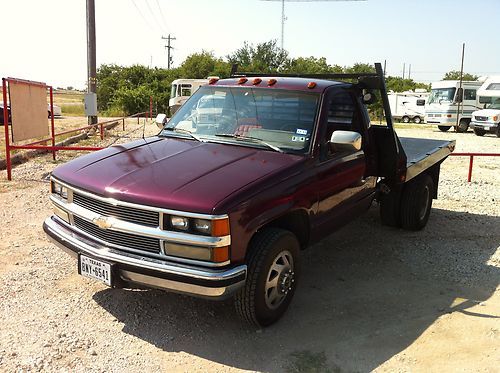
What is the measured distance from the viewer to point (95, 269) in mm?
3484

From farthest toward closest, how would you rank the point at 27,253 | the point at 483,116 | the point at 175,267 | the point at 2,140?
1. the point at 483,116
2. the point at 2,140
3. the point at 27,253
4. the point at 175,267

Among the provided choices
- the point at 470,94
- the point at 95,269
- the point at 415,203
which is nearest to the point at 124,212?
the point at 95,269

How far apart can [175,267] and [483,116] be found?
79.3 feet

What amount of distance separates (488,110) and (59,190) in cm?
2472

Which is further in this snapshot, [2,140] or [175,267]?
[2,140]

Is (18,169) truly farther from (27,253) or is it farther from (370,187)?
(370,187)

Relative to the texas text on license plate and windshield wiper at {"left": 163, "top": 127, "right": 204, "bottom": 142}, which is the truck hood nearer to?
windshield wiper at {"left": 163, "top": 127, "right": 204, "bottom": 142}

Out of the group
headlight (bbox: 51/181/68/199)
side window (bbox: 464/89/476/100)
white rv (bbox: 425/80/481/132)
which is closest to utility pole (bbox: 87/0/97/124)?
headlight (bbox: 51/181/68/199)

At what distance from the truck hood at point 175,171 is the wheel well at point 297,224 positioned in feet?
1.40

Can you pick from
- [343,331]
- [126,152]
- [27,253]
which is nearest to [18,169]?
[27,253]

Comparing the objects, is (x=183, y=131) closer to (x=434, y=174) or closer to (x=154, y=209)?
(x=154, y=209)

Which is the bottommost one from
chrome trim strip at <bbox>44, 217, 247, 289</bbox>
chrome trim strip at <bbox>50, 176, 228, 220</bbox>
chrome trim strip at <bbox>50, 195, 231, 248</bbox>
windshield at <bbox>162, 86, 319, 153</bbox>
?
chrome trim strip at <bbox>44, 217, 247, 289</bbox>

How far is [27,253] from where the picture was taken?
5.21 meters

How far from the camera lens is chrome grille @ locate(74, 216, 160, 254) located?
3.32 metres
